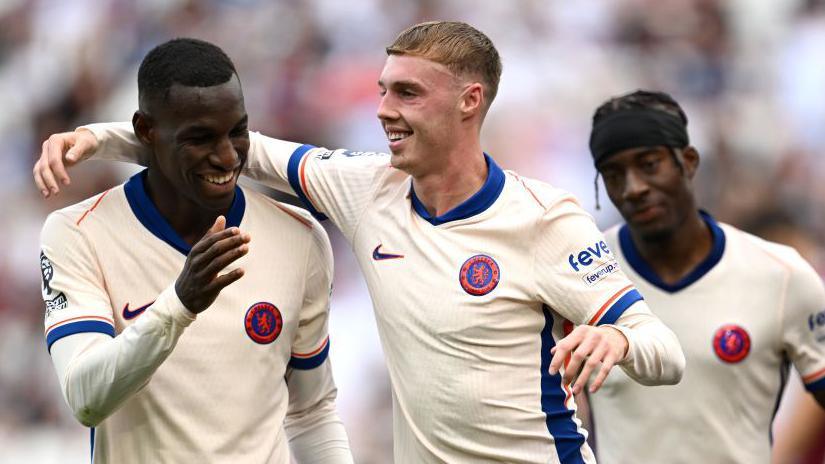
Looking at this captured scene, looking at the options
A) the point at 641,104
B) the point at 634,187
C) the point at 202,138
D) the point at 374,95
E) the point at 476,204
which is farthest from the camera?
the point at 374,95

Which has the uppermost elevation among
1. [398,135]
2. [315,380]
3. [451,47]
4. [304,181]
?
[451,47]

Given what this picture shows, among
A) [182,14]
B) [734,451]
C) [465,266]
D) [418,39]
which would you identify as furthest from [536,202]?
[182,14]

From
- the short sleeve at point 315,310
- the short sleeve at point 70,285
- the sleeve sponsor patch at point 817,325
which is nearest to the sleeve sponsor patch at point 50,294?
the short sleeve at point 70,285

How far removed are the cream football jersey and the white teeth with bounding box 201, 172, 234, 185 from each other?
0.56 meters

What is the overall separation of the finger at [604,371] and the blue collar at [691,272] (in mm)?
1741

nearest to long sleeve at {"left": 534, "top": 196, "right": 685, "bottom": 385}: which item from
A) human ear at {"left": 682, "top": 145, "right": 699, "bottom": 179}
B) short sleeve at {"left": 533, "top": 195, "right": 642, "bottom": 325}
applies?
short sleeve at {"left": 533, "top": 195, "right": 642, "bottom": 325}

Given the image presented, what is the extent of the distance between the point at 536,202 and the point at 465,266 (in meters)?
0.31

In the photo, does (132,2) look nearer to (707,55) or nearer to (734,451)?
(707,55)

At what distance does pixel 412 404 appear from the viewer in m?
4.16

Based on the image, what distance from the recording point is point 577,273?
160 inches

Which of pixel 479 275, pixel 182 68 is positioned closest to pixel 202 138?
pixel 182 68

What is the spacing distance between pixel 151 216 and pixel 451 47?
112cm

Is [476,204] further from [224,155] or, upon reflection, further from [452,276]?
[224,155]

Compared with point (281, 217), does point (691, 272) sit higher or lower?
lower
